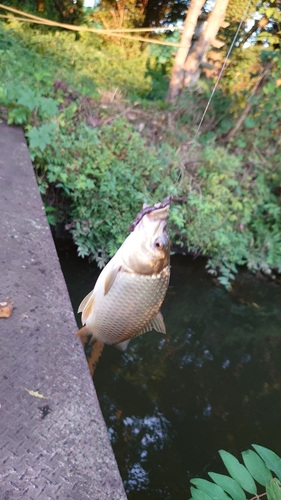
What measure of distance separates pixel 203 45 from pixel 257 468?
219 inches

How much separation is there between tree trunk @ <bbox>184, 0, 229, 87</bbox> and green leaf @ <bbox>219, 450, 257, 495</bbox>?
5.37 metres

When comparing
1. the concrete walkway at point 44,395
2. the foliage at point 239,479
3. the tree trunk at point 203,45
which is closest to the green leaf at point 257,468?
the foliage at point 239,479

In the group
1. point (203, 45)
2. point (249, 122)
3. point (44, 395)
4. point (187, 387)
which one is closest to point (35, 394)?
point (44, 395)

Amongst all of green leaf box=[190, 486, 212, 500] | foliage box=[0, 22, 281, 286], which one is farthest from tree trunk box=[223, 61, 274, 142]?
green leaf box=[190, 486, 212, 500]

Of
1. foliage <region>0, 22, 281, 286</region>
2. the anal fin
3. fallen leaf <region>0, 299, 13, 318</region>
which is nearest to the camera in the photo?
the anal fin

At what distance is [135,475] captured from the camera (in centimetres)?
279

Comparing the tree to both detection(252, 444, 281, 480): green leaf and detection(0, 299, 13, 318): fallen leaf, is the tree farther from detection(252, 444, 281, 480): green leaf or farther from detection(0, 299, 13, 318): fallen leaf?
detection(252, 444, 281, 480): green leaf

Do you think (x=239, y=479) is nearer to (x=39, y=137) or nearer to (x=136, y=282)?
(x=136, y=282)

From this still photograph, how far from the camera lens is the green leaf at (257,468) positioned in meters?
1.18

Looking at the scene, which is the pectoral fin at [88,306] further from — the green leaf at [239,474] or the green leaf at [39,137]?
the green leaf at [39,137]

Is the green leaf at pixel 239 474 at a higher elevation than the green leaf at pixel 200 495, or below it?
higher

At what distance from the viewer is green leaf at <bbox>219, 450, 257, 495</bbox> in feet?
3.82

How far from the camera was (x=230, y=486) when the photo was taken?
1169 millimetres

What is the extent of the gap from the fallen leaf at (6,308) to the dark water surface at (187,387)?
64.8 inches
